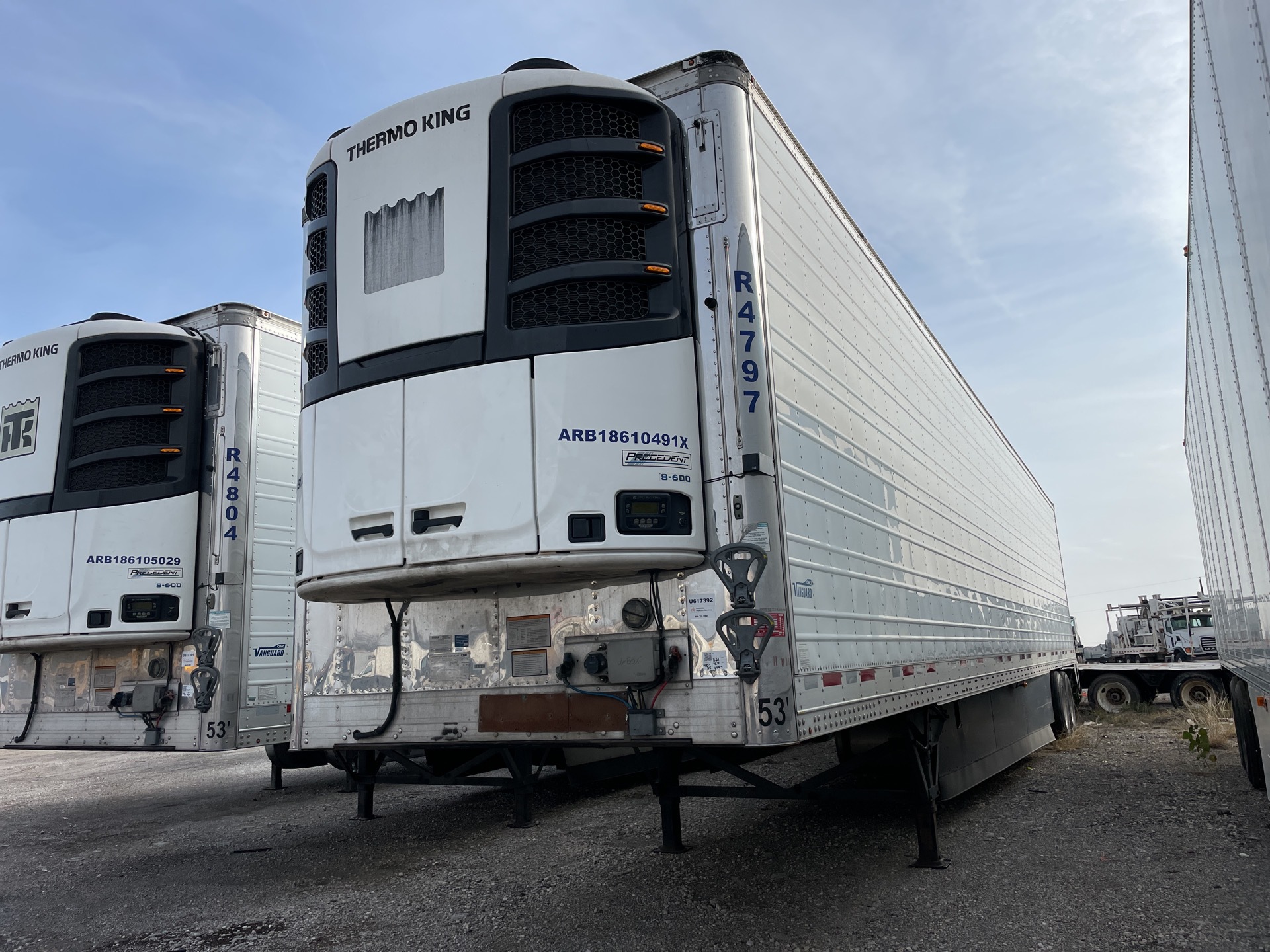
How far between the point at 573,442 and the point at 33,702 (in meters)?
5.64

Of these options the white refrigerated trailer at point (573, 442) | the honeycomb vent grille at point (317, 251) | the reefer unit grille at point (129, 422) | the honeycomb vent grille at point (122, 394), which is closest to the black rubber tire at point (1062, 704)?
the white refrigerated trailer at point (573, 442)

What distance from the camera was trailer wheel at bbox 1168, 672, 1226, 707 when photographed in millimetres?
19109

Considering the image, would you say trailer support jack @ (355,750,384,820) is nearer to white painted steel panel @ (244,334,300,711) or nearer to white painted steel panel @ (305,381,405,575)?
white painted steel panel @ (244,334,300,711)

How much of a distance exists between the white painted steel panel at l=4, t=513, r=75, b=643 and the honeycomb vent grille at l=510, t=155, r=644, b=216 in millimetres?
4430

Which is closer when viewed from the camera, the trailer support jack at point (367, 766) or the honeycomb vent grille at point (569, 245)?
the honeycomb vent grille at point (569, 245)

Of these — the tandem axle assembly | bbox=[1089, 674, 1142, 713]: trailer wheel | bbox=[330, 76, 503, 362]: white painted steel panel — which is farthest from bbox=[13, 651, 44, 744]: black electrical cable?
bbox=[1089, 674, 1142, 713]: trailer wheel

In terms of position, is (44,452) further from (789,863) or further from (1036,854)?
(1036,854)

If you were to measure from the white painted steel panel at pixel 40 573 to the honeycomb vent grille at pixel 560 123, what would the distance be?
4.51m

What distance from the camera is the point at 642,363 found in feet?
13.5

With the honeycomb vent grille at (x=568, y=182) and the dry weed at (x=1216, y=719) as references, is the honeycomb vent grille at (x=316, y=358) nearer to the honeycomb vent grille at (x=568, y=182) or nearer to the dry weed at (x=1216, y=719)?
the honeycomb vent grille at (x=568, y=182)

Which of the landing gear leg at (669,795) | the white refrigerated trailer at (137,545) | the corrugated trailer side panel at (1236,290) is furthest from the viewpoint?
the white refrigerated trailer at (137,545)

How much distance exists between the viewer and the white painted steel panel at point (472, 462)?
3895mm

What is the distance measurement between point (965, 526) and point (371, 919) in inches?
252

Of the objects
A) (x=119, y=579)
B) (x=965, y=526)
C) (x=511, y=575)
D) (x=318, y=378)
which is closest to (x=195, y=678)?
(x=119, y=579)
